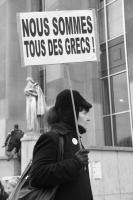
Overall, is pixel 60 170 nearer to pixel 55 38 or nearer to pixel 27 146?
pixel 55 38

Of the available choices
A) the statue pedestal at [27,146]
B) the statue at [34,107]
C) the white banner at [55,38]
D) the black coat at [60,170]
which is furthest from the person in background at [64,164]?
the statue at [34,107]

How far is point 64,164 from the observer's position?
243 centimetres

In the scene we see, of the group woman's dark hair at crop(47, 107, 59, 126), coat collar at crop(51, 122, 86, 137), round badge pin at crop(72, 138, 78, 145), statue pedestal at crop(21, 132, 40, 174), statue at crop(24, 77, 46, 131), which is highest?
statue at crop(24, 77, 46, 131)

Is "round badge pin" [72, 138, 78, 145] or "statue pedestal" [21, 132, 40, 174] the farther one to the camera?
"statue pedestal" [21, 132, 40, 174]

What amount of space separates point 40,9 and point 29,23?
2070 centimetres

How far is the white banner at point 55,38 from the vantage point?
11.8ft

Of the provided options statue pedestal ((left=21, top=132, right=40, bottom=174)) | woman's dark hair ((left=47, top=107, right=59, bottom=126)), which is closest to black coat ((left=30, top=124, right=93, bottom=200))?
woman's dark hair ((left=47, top=107, right=59, bottom=126))

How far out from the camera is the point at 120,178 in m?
11.0

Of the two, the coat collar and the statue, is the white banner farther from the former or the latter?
the statue

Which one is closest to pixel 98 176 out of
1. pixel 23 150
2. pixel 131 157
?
pixel 131 157

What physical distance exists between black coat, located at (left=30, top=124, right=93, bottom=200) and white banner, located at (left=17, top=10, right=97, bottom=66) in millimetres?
1167

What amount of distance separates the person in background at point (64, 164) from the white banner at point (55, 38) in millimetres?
1009

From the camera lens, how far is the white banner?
3605 mm

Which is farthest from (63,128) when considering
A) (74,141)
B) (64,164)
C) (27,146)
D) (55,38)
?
(27,146)
